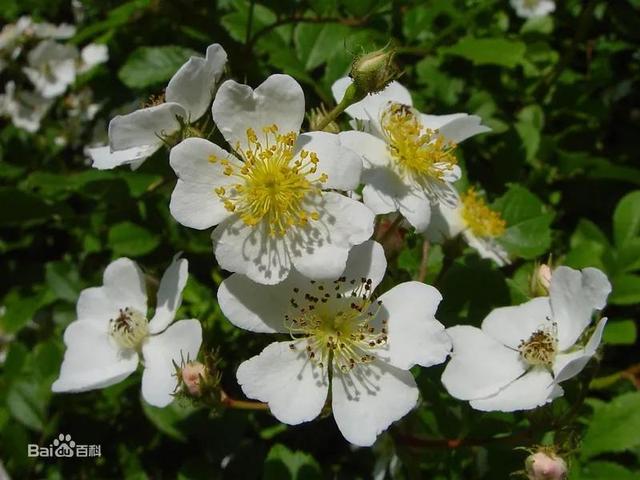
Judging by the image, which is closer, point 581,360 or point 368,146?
point 581,360

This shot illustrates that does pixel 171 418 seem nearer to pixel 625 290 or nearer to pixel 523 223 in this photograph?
pixel 523 223

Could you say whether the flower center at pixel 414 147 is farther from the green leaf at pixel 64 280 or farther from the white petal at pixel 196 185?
the green leaf at pixel 64 280

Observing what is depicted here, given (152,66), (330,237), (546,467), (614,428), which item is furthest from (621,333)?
(152,66)

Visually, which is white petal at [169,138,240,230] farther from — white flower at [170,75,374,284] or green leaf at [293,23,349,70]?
green leaf at [293,23,349,70]

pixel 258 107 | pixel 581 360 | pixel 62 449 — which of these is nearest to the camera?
pixel 581 360

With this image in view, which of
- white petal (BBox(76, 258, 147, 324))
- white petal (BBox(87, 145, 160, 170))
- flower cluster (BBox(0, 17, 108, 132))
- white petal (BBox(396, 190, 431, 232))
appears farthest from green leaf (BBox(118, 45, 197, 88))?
flower cluster (BBox(0, 17, 108, 132))
